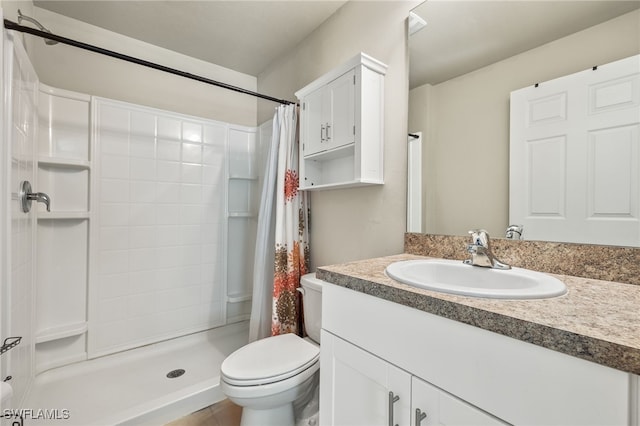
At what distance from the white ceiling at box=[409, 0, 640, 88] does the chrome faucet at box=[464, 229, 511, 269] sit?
706mm

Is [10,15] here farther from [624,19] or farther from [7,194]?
[624,19]

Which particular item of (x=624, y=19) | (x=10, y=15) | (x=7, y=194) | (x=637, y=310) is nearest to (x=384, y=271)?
(x=637, y=310)

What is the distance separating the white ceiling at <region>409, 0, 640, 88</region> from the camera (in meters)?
0.94

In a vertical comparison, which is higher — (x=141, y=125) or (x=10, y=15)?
(x=10, y=15)

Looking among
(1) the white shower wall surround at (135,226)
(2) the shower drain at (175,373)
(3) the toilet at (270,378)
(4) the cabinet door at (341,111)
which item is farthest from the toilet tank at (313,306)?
(1) the white shower wall surround at (135,226)

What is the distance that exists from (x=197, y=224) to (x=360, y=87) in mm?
1648

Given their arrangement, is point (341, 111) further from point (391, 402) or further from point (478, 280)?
point (391, 402)

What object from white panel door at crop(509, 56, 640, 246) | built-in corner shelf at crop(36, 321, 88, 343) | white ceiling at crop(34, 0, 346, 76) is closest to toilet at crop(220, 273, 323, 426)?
white panel door at crop(509, 56, 640, 246)

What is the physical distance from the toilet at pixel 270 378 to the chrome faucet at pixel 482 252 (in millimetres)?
768

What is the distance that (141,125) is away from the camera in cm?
203

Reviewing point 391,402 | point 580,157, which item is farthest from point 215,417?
point 580,157

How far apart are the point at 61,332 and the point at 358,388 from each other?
6.29 feet

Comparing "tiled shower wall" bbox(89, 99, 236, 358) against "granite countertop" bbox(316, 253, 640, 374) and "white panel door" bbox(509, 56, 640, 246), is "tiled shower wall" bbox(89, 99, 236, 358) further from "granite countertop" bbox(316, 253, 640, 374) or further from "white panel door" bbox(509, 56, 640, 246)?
"white panel door" bbox(509, 56, 640, 246)

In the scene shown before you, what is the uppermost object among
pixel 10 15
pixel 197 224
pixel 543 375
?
pixel 10 15
